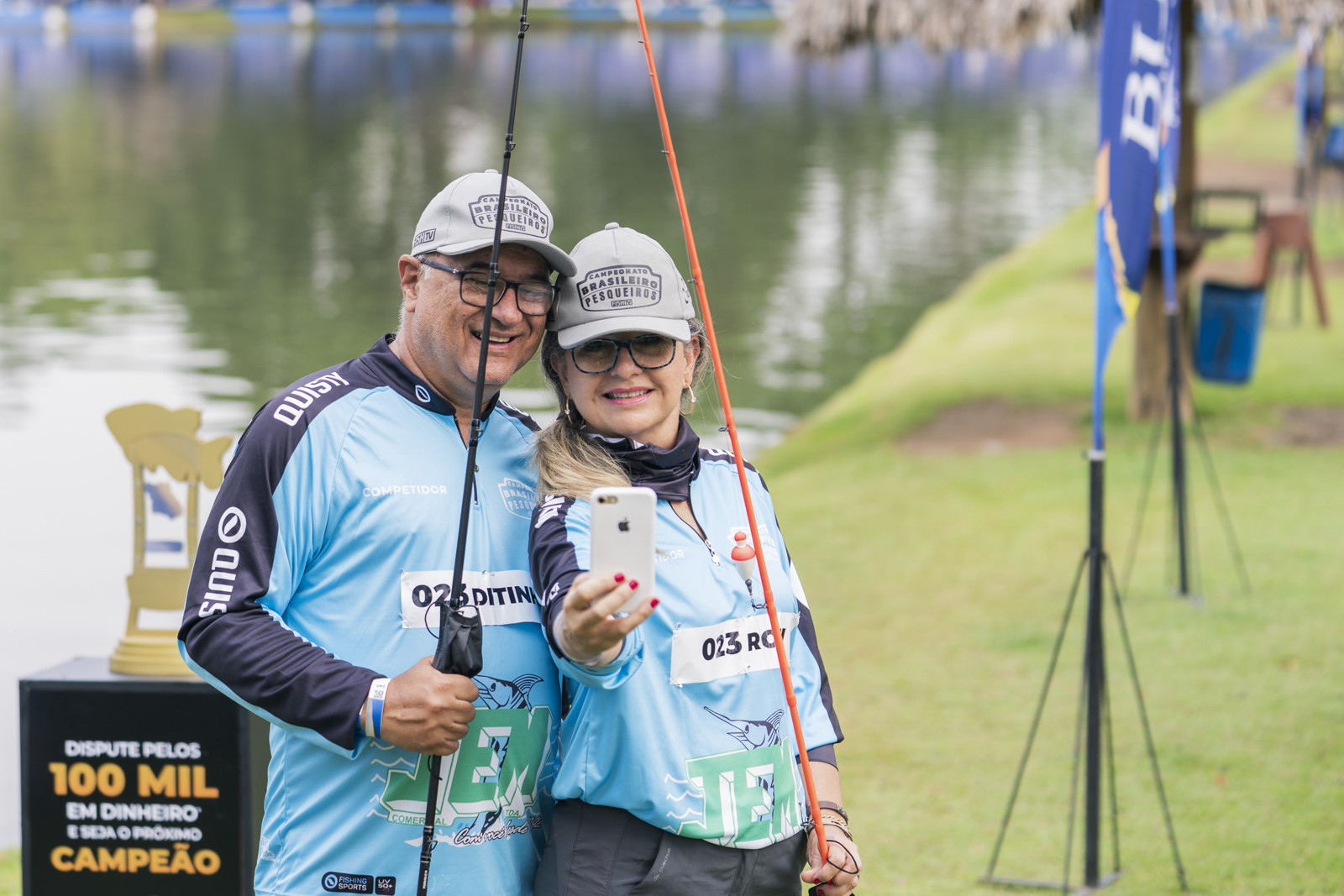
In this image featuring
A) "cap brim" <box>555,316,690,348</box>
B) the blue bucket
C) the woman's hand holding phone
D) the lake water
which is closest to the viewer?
the woman's hand holding phone

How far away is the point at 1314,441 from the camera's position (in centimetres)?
947

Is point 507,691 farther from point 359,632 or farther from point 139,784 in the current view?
point 139,784

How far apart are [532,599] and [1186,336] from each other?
862 cm

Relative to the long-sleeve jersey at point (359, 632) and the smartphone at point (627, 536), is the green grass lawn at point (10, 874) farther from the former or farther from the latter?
the smartphone at point (627, 536)

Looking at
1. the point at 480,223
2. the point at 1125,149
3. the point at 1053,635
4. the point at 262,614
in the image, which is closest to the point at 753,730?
the point at 262,614

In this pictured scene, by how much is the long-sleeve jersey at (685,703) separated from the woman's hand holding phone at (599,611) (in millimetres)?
125

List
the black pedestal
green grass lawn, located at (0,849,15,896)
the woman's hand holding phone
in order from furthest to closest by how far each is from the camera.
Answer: green grass lawn, located at (0,849,15,896)
the black pedestal
the woman's hand holding phone

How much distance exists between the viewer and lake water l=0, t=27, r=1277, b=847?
35.0 feet

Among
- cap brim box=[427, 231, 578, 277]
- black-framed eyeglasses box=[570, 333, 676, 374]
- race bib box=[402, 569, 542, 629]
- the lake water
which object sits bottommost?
the lake water

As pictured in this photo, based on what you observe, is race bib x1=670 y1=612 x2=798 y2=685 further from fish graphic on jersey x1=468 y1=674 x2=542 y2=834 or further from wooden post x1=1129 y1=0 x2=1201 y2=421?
wooden post x1=1129 y1=0 x2=1201 y2=421

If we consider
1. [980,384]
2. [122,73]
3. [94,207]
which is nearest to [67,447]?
[980,384]

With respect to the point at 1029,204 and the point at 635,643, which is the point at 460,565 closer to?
the point at 635,643

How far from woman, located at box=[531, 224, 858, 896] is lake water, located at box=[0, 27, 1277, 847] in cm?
43

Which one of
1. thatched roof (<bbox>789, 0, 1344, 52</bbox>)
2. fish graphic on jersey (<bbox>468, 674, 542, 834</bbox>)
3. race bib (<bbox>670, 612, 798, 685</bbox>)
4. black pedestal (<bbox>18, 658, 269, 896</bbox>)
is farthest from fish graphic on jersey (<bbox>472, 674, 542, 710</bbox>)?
thatched roof (<bbox>789, 0, 1344, 52</bbox>)
